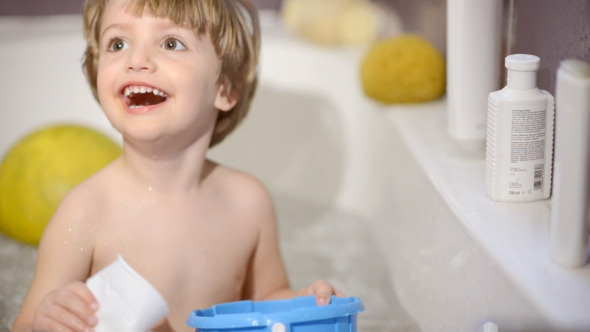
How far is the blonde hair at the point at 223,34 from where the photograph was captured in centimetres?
102

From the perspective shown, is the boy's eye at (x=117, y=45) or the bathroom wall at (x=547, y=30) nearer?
the bathroom wall at (x=547, y=30)

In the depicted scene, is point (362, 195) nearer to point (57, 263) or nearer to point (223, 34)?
point (223, 34)

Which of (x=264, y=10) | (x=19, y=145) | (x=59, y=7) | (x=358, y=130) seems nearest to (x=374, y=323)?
(x=358, y=130)

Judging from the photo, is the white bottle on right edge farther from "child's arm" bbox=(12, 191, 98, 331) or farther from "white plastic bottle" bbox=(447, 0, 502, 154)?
"child's arm" bbox=(12, 191, 98, 331)

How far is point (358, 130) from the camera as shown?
1702 millimetres

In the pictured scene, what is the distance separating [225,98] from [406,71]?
16.4 inches

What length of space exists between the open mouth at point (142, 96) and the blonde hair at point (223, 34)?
96 millimetres

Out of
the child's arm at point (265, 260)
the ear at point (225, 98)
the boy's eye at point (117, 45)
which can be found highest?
the boy's eye at point (117, 45)

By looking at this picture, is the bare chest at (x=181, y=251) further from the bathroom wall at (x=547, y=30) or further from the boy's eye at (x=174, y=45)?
the bathroom wall at (x=547, y=30)

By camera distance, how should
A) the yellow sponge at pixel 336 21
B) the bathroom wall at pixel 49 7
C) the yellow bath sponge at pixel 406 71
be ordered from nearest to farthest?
1. the yellow bath sponge at pixel 406 71
2. the yellow sponge at pixel 336 21
3. the bathroom wall at pixel 49 7

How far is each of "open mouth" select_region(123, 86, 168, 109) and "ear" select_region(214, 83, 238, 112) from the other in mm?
90

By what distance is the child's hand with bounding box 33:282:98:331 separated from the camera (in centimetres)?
86

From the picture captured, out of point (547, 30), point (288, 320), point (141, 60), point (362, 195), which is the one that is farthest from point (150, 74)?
point (362, 195)

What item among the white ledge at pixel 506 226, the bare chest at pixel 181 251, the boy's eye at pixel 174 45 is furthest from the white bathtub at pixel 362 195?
the boy's eye at pixel 174 45
